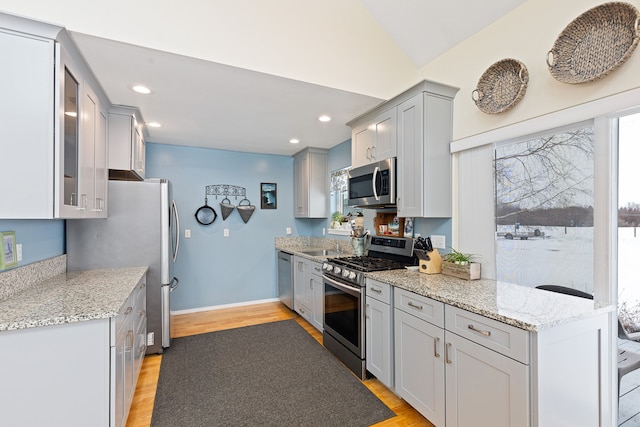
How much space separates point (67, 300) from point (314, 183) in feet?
10.4

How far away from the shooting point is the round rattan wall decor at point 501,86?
1952 millimetres

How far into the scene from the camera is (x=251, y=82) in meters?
2.30

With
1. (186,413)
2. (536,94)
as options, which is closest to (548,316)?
(536,94)

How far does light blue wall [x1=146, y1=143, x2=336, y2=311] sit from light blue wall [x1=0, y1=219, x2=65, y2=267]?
171 centimetres

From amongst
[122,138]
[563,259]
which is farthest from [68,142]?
[563,259]

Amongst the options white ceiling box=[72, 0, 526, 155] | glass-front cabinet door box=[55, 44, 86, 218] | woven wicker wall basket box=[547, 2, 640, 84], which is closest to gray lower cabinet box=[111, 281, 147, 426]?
glass-front cabinet door box=[55, 44, 86, 218]

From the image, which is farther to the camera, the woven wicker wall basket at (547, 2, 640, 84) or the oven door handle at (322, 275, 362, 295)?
the oven door handle at (322, 275, 362, 295)

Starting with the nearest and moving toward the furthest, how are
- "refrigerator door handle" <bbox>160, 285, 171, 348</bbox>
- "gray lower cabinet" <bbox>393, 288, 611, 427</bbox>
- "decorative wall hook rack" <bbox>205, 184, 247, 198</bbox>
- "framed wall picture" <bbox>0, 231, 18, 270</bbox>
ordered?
"gray lower cabinet" <bbox>393, 288, 611, 427</bbox>, "framed wall picture" <bbox>0, 231, 18, 270</bbox>, "refrigerator door handle" <bbox>160, 285, 171, 348</bbox>, "decorative wall hook rack" <bbox>205, 184, 247, 198</bbox>

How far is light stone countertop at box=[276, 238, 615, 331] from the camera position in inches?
54.4

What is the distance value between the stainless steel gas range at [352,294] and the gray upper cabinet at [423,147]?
0.48 meters

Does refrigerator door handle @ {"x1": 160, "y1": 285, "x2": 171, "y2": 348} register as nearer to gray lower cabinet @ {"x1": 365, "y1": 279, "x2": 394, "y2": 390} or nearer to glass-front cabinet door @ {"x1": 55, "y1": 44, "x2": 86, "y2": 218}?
glass-front cabinet door @ {"x1": 55, "y1": 44, "x2": 86, "y2": 218}

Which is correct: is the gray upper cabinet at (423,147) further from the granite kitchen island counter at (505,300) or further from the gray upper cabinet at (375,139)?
the granite kitchen island counter at (505,300)

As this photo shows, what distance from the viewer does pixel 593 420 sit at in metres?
1.52

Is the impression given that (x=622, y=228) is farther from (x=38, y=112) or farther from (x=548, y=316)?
(x=38, y=112)
